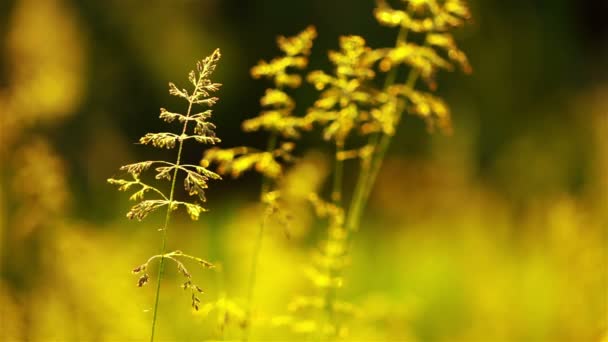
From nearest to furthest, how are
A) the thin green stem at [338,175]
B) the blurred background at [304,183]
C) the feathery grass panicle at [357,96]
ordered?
1. the feathery grass panicle at [357,96]
2. the thin green stem at [338,175]
3. the blurred background at [304,183]

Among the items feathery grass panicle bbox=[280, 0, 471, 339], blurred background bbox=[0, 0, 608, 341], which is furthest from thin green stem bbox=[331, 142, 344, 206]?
blurred background bbox=[0, 0, 608, 341]

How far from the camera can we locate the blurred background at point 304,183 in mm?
2443

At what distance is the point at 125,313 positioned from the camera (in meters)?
2.29

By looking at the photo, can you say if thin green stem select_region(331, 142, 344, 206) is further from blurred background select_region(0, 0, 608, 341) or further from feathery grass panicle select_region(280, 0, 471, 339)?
blurred background select_region(0, 0, 608, 341)

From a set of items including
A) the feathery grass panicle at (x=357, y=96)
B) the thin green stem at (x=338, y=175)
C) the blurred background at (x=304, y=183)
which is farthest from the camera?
the blurred background at (x=304, y=183)

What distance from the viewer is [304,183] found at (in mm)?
2197

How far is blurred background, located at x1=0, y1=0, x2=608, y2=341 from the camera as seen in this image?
2443 mm

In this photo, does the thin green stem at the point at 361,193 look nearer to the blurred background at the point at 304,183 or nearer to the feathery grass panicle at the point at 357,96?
the feathery grass panicle at the point at 357,96

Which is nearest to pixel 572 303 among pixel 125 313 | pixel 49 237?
pixel 125 313

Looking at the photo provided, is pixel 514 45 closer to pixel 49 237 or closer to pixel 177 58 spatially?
pixel 177 58

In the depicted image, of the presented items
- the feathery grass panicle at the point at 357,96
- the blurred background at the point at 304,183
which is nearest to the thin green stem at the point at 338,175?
the feathery grass panicle at the point at 357,96

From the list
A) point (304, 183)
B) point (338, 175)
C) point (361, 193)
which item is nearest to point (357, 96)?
point (361, 193)

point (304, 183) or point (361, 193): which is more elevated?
point (304, 183)

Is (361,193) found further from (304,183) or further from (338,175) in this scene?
(338,175)
